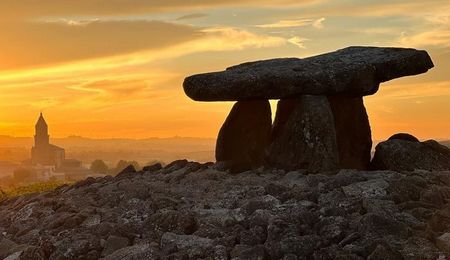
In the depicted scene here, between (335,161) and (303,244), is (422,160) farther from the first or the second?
(303,244)

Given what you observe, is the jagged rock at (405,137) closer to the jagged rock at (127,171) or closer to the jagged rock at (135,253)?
the jagged rock at (127,171)

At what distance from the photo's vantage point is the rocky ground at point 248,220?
35.7 feet

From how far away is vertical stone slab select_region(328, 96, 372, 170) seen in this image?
18719 mm


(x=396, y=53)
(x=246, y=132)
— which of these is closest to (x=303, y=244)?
(x=246, y=132)

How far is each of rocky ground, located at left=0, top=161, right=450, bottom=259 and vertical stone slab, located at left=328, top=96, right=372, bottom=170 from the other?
303 centimetres

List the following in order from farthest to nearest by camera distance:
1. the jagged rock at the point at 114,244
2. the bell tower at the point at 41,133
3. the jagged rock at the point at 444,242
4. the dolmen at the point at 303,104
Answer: the bell tower at the point at 41,133
the dolmen at the point at 303,104
the jagged rock at the point at 114,244
the jagged rock at the point at 444,242

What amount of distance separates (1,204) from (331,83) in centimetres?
973

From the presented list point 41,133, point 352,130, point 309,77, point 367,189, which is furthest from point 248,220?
point 41,133

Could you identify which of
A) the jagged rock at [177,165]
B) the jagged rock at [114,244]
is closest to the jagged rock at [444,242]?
the jagged rock at [114,244]

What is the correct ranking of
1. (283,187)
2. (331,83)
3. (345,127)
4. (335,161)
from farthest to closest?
(345,127)
(331,83)
(335,161)
(283,187)

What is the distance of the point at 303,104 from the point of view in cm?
1742

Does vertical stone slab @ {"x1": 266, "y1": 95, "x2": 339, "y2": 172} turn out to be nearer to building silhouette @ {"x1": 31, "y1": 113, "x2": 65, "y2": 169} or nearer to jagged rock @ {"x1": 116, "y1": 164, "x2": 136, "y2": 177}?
jagged rock @ {"x1": 116, "y1": 164, "x2": 136, "y2": 177}

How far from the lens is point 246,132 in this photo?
1872 cm

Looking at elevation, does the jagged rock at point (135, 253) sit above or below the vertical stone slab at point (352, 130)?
below
